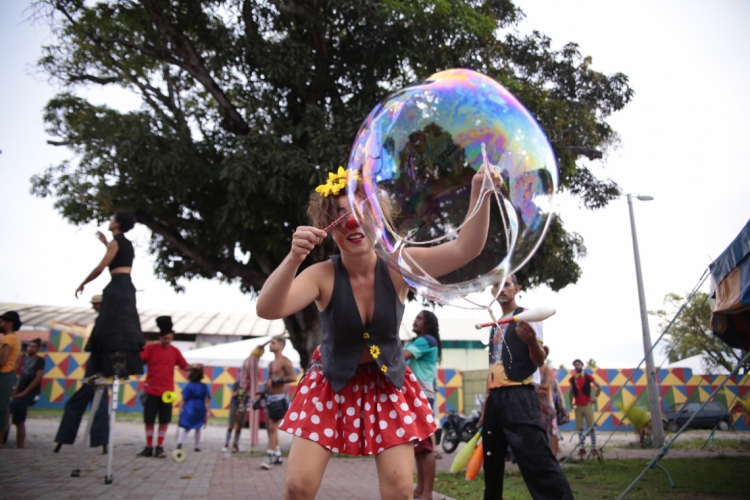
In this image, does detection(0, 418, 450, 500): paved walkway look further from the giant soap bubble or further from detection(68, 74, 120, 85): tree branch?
detection(68, 74, 120, 85): tree branch

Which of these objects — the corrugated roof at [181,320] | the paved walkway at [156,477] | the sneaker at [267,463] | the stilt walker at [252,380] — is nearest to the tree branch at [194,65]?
the stilt walker at [252,380]

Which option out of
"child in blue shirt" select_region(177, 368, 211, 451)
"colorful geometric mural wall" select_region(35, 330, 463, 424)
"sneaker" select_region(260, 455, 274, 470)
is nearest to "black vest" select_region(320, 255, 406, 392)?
"sneaker" select_region(260, 455, 274, 470)

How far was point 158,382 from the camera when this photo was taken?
8.45 m

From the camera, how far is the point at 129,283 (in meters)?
5.55

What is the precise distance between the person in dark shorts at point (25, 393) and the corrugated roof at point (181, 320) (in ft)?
69.6

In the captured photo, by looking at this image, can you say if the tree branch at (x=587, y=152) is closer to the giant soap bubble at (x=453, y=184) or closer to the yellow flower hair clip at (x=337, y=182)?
the giant soap bubble at (x=453, y=184)

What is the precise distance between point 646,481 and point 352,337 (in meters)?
5.49

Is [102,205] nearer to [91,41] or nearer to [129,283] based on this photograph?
[91,41]

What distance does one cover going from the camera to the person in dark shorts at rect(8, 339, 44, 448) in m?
8.38

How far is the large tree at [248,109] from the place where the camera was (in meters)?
10.4

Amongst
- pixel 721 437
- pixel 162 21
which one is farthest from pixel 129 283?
pixel 721 437

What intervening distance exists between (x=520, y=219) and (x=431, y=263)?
53 centimetres

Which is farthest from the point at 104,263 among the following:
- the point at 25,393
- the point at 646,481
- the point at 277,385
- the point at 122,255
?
the point at 646,481

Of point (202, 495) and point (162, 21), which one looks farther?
point (162, 21)
